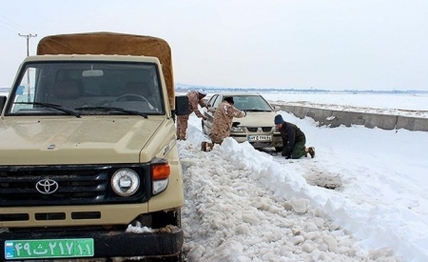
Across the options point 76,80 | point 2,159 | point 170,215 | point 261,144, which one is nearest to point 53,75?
point 76,80

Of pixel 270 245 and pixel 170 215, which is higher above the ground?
pixel 170 215

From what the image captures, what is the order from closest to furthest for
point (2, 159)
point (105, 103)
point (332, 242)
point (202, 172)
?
point (2, 159)
point (332, 242)
point (105, 103)
point (202, 172)

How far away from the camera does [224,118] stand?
33.1ft

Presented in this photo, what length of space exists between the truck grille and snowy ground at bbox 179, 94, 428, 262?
4.61 ft

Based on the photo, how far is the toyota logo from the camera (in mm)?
2885

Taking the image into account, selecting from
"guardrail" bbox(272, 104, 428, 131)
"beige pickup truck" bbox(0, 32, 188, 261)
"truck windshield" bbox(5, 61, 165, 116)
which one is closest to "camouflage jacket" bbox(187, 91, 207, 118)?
"guardrail" bbox(272, 104, 428, 131)

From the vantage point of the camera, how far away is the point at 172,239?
300cm

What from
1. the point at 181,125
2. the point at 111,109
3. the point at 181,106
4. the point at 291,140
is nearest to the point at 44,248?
the point at 111,109

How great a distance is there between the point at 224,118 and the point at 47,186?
737 centimetres

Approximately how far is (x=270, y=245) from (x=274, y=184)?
2196 millimetres

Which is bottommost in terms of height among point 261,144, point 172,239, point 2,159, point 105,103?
point 261,144

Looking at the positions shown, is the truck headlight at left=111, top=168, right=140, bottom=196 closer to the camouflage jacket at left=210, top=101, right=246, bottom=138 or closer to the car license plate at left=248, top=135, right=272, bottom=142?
the camouflage jacket at left=210, top=101, right=246, bottom=138

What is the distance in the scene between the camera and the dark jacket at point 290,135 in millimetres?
10172

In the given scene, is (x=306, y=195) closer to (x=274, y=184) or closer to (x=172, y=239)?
(x=274, y=184)
